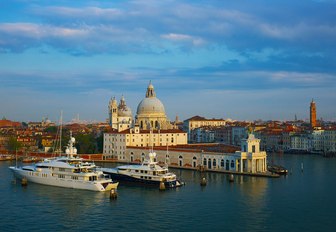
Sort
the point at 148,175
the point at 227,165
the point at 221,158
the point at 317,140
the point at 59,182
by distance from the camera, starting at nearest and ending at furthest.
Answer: the point at 59,182, the point at 148,175, the point at 227,165, the point at 221,158, the point at 317,140

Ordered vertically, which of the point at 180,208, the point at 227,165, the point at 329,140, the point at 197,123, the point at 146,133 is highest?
the point at 197,123

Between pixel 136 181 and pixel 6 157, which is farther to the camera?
pixel 6 157

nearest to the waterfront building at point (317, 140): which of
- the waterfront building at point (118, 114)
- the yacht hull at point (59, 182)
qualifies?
the waterfront building at point (118, 114)

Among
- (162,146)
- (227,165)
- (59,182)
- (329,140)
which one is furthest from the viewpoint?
(329,140)

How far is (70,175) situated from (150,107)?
22.4 meters

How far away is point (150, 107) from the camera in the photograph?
4366cm

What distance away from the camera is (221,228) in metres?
14.8

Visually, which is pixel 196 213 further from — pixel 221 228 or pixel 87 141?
pixel 87 141

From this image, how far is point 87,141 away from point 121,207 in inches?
973

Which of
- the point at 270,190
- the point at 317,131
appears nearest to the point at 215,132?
the point at 317,131

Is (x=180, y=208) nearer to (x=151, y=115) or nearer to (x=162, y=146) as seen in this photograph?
(x=162, y=146)

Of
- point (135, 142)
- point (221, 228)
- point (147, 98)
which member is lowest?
point (221, 228)

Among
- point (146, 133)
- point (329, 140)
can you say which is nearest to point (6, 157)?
point (146, 133)

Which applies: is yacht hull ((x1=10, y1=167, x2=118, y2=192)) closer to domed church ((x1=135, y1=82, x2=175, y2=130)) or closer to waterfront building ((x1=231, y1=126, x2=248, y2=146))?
domed church ((x1=135, y1=82, x2=175, y2=130))
